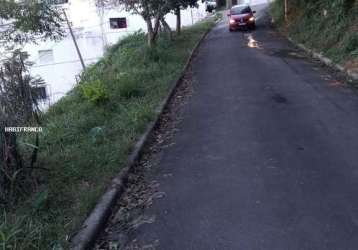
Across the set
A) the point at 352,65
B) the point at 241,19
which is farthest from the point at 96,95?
the point at 241,19

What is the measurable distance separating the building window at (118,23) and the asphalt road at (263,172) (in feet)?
83.3

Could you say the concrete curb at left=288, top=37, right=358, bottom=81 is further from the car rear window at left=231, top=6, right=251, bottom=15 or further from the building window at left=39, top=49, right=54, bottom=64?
the building window at left=39, top=49, right=54, bottom=64

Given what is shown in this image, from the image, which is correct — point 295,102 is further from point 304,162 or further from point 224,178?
point 224,178

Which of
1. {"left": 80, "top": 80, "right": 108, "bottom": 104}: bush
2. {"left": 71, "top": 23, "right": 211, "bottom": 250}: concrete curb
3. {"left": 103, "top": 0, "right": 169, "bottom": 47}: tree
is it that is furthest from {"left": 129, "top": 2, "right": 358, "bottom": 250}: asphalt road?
{"left": 103, "top": 0, "right": 169, "bottom": 47}: tree

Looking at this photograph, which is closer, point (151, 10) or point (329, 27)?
point (329, 27)

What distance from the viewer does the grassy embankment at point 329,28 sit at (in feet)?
45.4

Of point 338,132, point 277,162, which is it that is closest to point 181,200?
point 277,162

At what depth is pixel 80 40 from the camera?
33.4 metres

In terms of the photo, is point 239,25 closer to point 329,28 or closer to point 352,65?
point 329,28

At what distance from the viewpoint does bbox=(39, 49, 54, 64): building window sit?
30.6m

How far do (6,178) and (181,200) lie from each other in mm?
2133

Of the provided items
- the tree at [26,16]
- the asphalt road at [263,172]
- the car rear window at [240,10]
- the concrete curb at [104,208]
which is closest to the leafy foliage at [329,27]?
the asphalt road at [263,172]

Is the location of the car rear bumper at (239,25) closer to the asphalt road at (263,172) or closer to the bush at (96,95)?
the asphalt road at (263,172)

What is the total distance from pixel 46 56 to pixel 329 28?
67.0ft
